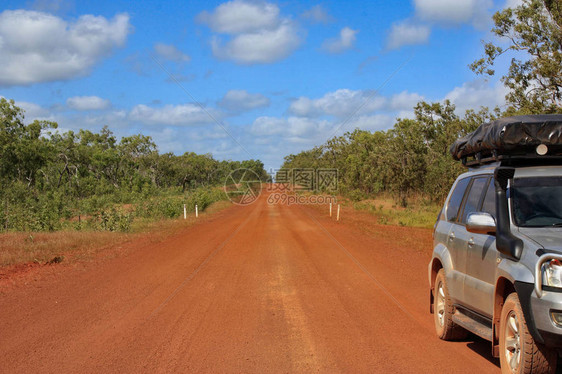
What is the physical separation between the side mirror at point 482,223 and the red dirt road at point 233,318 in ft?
4.84

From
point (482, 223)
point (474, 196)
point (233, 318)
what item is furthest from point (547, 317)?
point (233, 318)

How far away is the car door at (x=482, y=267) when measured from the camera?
15.5 feet

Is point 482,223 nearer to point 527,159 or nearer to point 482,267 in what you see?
point 482,267

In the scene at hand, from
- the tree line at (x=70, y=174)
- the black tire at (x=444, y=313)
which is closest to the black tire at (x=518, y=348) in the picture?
the black tire at (x=444, y=313)

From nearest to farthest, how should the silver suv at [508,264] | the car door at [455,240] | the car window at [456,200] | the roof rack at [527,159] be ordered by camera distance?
the silver suv at [508,264] < the roof rack at [527,159] < the car door at [455,240] < the car window at [456,200]

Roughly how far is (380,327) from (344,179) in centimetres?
4663

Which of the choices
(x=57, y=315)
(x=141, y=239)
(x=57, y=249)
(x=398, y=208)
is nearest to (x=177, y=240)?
(x=141, y=239)

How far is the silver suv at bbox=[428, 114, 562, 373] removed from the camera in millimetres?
3830

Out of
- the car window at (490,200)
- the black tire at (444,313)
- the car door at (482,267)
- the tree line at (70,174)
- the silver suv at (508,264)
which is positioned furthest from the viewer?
the tree line at (70,174)

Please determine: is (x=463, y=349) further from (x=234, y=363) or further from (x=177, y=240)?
(x=177, y=240)

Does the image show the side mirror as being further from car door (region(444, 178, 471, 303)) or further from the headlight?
car door (region(444, 178, 471, 303))

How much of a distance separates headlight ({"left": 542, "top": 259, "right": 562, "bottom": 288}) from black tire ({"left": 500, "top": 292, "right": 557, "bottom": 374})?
40cm

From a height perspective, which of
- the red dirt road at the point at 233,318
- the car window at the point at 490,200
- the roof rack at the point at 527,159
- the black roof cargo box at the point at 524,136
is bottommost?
the red dirt road at the point at 233,318

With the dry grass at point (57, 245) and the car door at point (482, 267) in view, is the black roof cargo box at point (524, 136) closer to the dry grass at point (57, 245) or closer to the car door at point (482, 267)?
the car door at point (482, 267)
